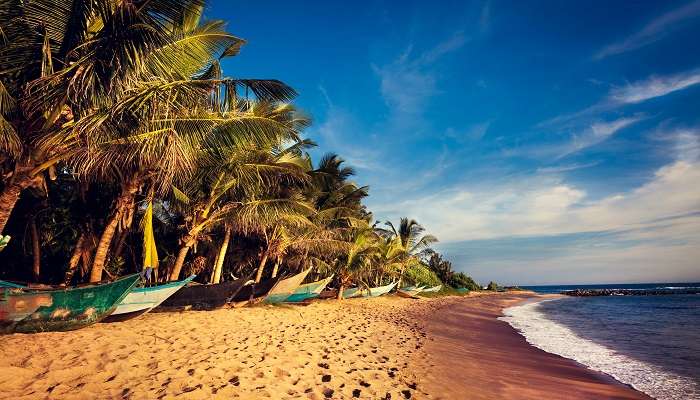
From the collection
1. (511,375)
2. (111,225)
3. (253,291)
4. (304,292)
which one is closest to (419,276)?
(304,292)

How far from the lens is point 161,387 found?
455cm

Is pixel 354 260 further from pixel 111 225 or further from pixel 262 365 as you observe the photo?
pixel 262 365

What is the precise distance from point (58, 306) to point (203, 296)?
499 centimetres

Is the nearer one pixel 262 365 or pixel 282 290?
pixel 262 365

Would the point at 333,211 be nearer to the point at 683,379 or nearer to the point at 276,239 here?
the point at 276,239

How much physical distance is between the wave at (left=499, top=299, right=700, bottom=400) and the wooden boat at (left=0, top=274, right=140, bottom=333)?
1087 centimetres

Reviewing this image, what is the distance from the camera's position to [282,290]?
49.1ft

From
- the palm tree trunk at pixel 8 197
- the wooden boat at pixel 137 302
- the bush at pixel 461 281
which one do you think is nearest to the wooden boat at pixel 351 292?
the wooden boat at pixel 137 302

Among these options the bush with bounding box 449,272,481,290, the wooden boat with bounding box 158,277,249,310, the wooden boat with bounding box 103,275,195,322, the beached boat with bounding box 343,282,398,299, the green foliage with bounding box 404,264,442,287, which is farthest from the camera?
the bush with bounding box 449,272,481,290

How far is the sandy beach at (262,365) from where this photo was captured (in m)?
4.68

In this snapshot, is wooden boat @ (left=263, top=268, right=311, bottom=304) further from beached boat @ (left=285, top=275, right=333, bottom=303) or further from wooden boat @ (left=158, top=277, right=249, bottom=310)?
wooden boat @ (left=158, top=277, right=249, bottom=310)

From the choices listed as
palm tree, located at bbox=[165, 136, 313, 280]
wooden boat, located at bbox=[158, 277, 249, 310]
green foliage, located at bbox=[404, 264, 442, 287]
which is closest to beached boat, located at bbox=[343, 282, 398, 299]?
palm tree, located at bbox=[165, 136, 313, 280]

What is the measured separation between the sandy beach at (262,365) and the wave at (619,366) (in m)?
0.49

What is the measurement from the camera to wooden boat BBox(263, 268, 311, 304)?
570 inches
